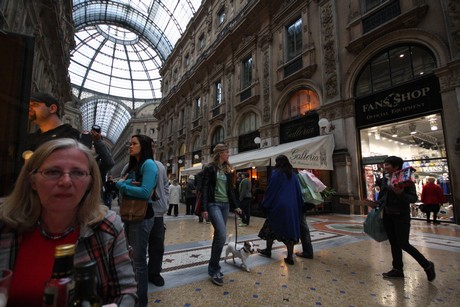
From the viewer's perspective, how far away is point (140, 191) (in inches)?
84.8

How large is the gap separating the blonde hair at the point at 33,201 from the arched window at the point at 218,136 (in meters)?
17.6

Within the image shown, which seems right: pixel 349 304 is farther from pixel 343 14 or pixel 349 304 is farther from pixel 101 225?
pixel 343 14

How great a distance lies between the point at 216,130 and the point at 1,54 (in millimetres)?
18140

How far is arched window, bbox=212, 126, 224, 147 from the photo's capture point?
19.0 m

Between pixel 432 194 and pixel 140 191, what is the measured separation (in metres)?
9.04

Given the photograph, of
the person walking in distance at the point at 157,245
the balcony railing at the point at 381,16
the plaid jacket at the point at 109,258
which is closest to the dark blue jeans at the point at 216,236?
the person walking in distance at the point at 157,245

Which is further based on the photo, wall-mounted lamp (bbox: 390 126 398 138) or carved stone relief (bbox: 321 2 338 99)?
carved stone relief (bbox: 321 2 338 99)

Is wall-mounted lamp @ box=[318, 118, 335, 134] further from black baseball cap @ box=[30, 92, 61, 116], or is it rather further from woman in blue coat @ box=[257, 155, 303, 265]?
black baseball cap @ box=[30, 92, 61, 116]

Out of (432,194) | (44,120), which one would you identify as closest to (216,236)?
(44,120)

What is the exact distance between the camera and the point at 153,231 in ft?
10.0

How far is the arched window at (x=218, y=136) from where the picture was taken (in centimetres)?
1902

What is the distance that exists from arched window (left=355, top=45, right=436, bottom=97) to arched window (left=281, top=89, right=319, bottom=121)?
7.10 feet

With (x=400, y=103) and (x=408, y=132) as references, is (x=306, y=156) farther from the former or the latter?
(x=400, y=103)

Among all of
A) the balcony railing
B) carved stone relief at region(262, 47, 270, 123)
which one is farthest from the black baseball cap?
carved stone relief at region(262, 47, 270, 123)
